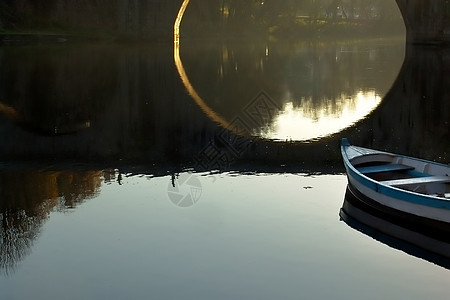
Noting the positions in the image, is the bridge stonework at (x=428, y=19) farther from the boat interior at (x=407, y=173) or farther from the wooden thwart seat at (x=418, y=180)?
the wooden thwart seat at (x=418, y=180)

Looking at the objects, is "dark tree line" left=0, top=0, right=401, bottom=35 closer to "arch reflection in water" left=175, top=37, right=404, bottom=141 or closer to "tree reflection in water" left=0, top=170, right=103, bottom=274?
"arch reflection in water" left=175, top=37, right=404, bottom=141

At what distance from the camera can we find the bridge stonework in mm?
58406

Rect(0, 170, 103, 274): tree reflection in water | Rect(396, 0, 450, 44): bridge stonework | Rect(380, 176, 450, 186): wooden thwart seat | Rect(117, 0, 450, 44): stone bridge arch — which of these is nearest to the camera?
Rect(0, 170, 103, 274): tree reflection in water

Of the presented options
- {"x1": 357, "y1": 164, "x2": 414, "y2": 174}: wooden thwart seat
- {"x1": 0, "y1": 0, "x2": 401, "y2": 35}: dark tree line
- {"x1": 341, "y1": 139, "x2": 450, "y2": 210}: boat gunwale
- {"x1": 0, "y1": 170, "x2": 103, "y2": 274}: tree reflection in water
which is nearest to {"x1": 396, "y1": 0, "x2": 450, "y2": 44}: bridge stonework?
{"x1": 0, "y1": 0, "x2": 401, "y2": 35}: dark tree line

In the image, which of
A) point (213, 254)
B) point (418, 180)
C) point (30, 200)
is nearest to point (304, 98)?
point (418, 180)

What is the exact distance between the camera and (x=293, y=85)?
37.8 meters

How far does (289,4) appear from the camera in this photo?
85.0m

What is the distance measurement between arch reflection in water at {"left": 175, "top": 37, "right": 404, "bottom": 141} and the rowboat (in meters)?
6.86

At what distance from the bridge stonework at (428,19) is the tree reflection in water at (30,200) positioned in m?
44.9

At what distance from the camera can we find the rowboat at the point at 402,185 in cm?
1273

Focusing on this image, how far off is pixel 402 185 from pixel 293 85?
23.8 m

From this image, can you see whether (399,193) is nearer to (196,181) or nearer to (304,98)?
(196,181)

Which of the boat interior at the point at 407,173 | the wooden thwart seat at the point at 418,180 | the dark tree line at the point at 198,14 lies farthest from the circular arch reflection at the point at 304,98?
the dark tree line at the point at 198,14

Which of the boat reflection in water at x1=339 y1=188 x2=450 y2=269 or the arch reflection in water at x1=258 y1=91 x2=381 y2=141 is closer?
the boat reflection in water at x1=339 y1=188 x2=450 y2=269
